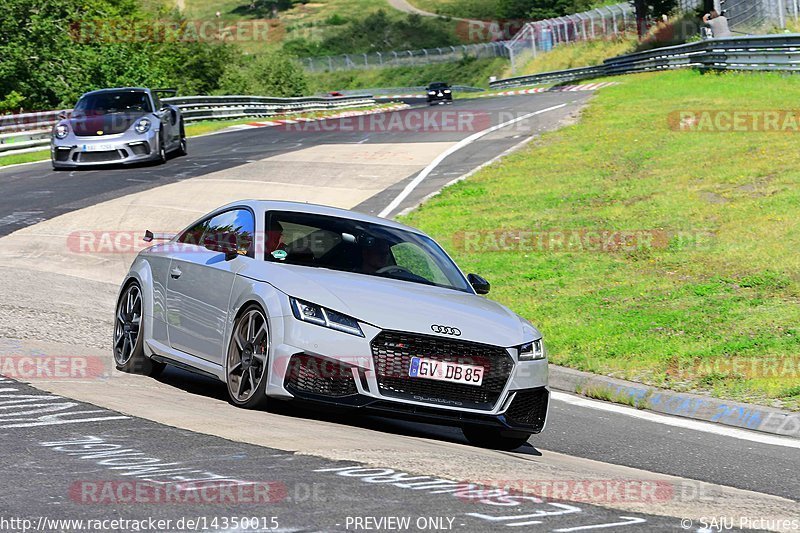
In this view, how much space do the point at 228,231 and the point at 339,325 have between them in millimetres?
2036

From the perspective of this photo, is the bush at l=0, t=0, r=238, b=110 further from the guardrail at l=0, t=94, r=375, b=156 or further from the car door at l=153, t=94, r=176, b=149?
the car door at l=153, t=94, r=176, b=149

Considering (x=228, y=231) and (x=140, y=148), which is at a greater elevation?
(x=140, y=148)

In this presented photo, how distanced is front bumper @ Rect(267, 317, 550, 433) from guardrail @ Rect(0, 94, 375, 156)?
25724mm

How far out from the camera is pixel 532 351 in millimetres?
8023

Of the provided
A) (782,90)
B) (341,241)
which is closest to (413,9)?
(782,90)

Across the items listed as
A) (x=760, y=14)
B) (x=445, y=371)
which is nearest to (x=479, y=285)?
(x=445, y=371)

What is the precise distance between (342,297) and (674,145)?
16.8 meters

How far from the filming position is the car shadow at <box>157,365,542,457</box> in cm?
779

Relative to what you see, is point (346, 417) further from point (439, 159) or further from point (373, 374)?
point (439, 159)

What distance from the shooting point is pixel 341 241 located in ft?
28.5

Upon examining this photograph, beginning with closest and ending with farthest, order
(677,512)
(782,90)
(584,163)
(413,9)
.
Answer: (677,512), (584,163), (782,90), (413,9)

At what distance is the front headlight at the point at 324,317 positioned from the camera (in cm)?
742

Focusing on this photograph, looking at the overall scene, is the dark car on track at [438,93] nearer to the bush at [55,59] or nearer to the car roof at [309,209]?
the bush at [55,59]

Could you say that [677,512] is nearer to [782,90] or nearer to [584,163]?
[584,163]
